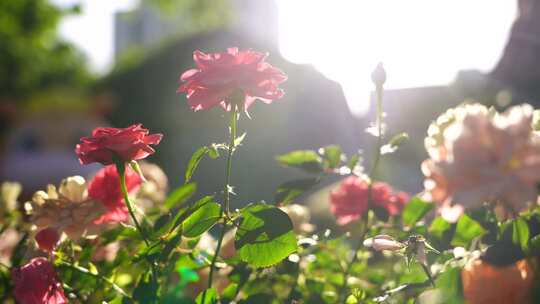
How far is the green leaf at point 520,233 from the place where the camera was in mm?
529

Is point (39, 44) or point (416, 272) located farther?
point (39, 44)

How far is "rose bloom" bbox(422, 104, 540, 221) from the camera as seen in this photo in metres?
0.42

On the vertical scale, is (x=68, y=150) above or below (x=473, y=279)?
below

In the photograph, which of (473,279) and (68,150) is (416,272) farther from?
(68,150)

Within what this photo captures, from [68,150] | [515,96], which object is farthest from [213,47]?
[515,96]

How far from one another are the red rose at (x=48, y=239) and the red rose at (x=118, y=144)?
107 mm

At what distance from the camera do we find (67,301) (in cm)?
67

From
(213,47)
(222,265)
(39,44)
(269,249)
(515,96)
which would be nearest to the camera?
(269,249)

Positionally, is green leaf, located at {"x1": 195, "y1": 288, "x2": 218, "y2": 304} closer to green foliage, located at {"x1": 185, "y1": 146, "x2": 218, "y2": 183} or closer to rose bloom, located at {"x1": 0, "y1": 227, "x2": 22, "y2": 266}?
green foliage, located at {"x1": 185, "y1": 146, "x2": 218, "y2": 183}

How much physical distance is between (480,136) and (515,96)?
1.22 m

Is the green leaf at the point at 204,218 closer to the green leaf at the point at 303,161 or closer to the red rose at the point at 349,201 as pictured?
the green leaf at the point at 303,161

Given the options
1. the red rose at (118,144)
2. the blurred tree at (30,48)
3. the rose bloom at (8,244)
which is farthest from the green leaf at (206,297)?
the blurred tree at (30,48)

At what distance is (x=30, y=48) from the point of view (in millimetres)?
10219

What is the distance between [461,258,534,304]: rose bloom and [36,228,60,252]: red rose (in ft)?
1.39
